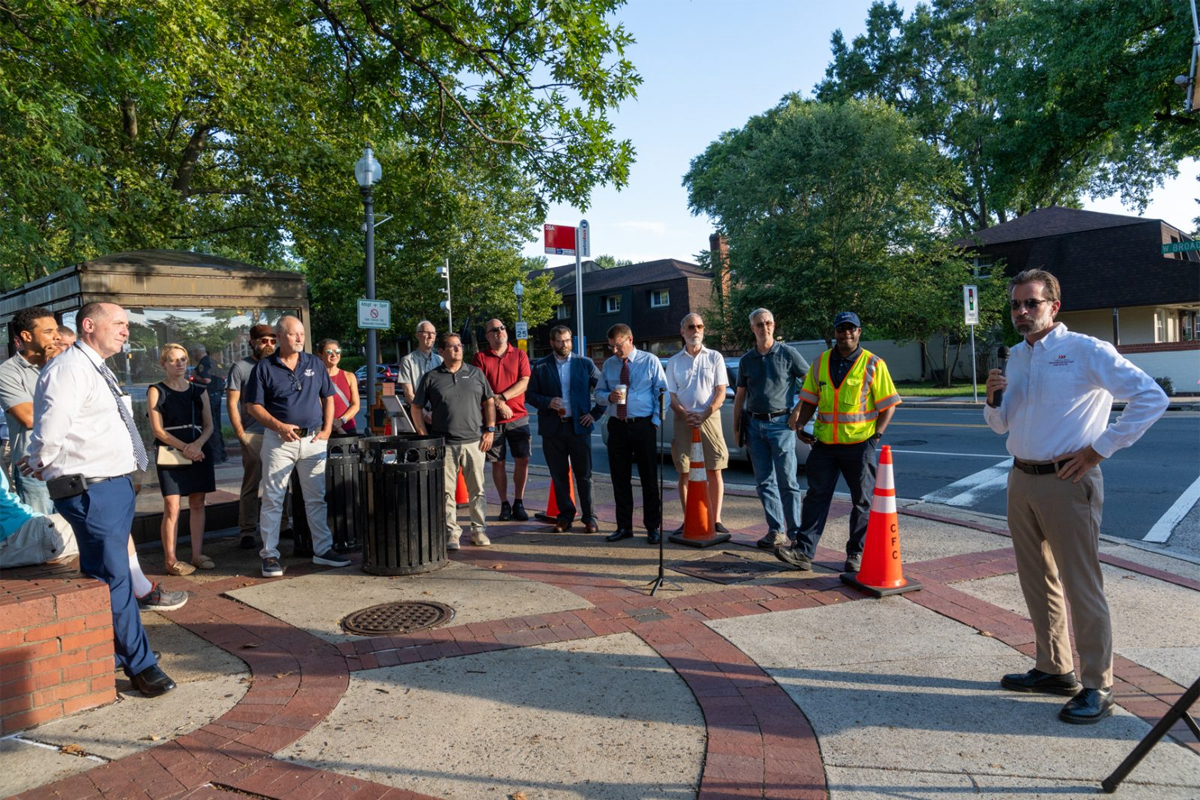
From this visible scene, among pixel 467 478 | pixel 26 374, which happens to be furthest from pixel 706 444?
pixel 26 374

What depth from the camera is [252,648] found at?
4.55 metres

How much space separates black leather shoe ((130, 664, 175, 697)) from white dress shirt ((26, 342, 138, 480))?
0.99m

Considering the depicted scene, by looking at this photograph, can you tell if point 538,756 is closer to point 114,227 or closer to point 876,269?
point 114,227

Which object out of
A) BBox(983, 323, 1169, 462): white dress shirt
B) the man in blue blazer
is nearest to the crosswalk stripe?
the man in blue blazer

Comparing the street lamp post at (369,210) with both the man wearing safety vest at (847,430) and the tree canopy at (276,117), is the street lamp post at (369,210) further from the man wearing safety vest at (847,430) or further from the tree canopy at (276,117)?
the man wearing safety vest at (847,430)

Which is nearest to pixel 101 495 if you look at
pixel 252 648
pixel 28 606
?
pixel 28 606

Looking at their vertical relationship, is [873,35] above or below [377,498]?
above

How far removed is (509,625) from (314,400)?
2.56 meters

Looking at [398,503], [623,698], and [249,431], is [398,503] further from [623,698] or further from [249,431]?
[623,698]

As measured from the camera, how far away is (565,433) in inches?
295

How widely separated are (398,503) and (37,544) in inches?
92.4

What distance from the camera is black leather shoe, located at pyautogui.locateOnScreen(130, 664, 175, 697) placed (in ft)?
13.0

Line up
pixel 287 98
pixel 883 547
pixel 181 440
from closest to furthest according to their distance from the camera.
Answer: pixel 883 547 < pixel 181 440 < pixel 287 98

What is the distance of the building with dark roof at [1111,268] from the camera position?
3023 cm
